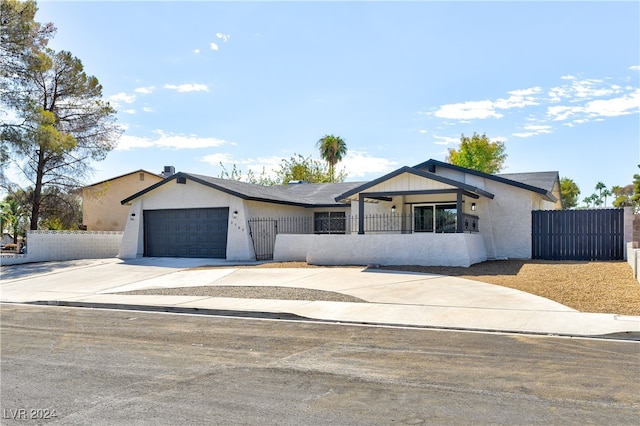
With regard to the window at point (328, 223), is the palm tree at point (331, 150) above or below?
above

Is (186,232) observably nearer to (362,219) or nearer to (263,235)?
(263,235)

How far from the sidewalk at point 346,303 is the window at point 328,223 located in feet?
29.9

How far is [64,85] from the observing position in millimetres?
30969

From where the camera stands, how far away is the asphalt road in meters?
5.45

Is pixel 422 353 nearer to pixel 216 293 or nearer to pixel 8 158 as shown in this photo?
pixel 216 293

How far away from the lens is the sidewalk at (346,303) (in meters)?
10.8

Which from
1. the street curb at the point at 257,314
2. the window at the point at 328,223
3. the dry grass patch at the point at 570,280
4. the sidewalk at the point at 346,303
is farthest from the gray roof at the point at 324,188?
the street curb at the point at 257,314

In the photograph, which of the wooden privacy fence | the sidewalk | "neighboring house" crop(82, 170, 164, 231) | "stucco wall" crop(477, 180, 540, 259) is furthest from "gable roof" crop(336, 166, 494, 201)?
"neighboring house" crop(82, 170, 164, 231)

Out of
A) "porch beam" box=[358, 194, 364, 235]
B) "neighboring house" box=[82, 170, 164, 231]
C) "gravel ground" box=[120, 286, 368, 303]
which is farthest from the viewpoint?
"neighboring house" box=[82, 170, 164, 231]

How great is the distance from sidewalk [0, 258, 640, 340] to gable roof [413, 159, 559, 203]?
7341 mm

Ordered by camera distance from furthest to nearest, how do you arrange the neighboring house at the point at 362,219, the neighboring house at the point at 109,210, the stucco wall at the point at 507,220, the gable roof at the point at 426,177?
the neighboring house at the point at 109,210 < the stucco wall at the point at 507,220 < the neighboring house at the point at 362,219 < the gable roof at the point at 426,177

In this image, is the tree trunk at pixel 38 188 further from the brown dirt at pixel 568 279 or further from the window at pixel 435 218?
the window at pixel 435 218

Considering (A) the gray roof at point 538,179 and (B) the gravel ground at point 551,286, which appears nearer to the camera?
(B) the gravel ground at point 551,286

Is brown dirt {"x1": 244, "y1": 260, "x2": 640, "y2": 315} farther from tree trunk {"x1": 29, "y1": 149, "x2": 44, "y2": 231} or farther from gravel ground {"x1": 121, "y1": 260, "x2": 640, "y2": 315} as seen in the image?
tree trunk {"x1": 29, "y1": 149, "x2": 44, "y2": 231}
